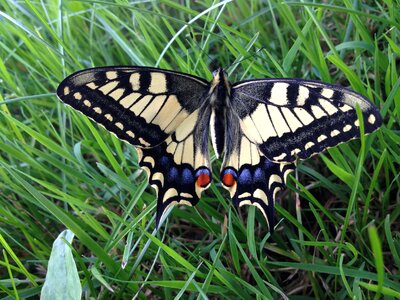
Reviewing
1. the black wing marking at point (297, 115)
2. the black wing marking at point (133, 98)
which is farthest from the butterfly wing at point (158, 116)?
the black wing marking at point (297, 115)

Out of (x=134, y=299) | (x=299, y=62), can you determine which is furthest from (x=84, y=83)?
(x=299, y=62)

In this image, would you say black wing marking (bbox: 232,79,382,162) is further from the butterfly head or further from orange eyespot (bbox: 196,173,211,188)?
orange eyespot (bbox: 196,173,211,188)

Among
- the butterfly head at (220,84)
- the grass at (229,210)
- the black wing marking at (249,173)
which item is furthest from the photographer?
the butterfly head at (220,84)

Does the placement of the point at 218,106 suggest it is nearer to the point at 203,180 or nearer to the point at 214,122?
the point at 214,122

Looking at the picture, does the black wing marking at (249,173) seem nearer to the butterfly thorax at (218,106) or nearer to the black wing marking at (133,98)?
the butterfly thorax at (218,106)

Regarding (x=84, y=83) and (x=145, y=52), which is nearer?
(x=84, y=83)

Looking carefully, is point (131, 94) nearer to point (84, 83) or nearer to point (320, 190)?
point (84, 83)

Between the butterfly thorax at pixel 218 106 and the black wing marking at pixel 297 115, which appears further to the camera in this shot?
the butterfly thorax at pixel 218 106

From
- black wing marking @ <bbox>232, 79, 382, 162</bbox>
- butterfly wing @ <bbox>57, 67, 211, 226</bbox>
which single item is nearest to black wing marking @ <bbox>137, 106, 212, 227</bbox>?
butterfly wing @ <bbox>57, 67, 211, 226</bbox>

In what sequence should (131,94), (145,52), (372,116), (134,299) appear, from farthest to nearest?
(145,52)
(131,94)
(134,299)
(372,116)
